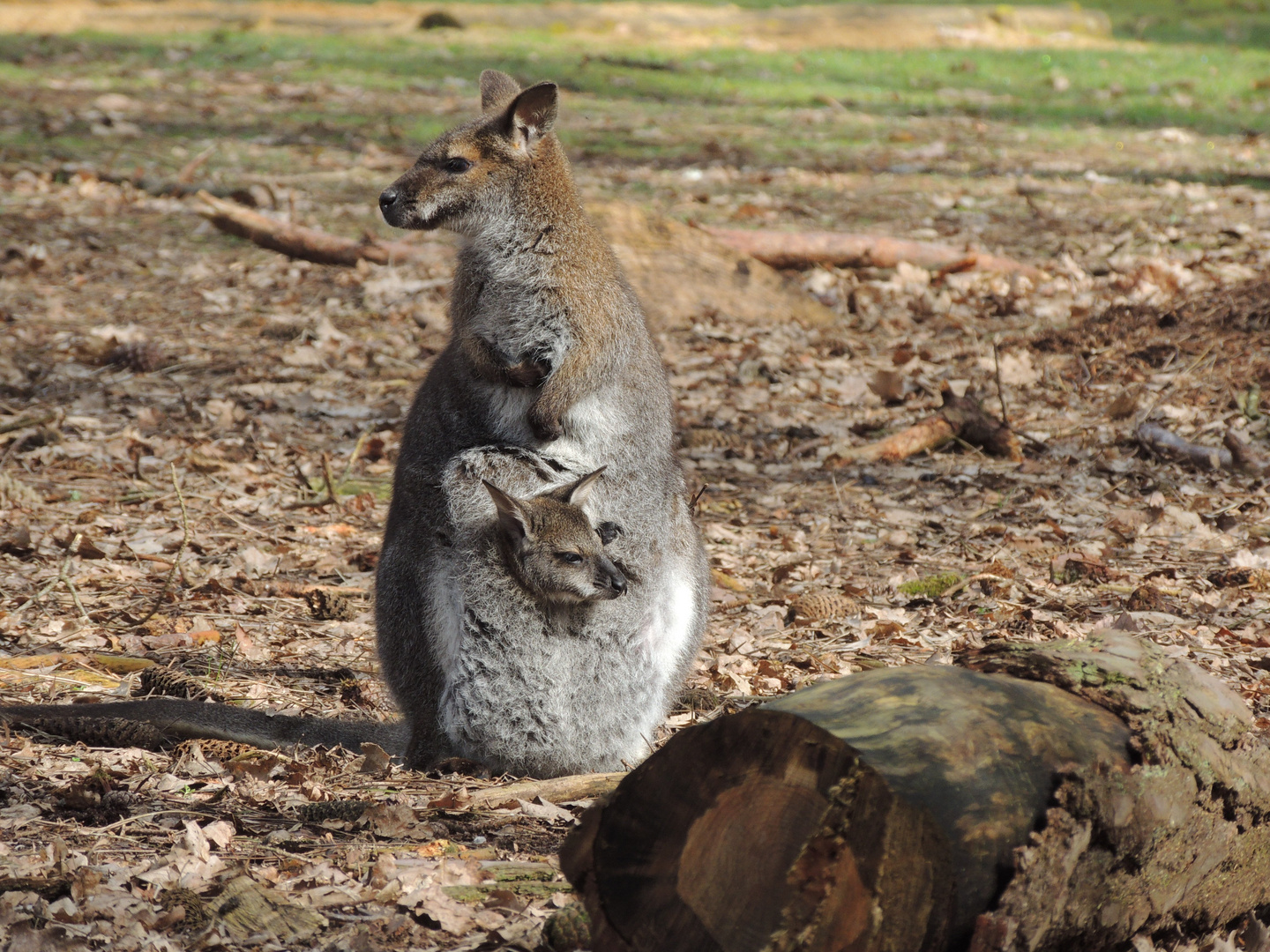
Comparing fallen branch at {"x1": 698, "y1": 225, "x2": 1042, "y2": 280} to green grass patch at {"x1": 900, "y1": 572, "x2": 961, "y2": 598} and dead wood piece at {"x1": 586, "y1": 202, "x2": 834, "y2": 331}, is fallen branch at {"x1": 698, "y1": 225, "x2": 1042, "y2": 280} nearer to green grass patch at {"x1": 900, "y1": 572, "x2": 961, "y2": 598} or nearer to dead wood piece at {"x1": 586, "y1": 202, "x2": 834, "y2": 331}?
dead wood piece at {"x1": 586, "y1": 202, "x2": 834, "y2": 331}

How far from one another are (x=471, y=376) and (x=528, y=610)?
72 cm

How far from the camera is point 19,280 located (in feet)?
28.1

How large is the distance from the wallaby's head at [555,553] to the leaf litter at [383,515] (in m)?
0.59

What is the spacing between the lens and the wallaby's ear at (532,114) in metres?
3.63

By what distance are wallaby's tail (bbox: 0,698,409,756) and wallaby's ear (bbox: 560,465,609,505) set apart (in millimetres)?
925

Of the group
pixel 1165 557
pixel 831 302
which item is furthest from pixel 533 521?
pixel 831 302

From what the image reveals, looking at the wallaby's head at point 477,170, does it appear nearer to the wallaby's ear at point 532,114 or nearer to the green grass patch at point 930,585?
the wallaby's ear at point 532,114

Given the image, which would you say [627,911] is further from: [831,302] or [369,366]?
[831,302]

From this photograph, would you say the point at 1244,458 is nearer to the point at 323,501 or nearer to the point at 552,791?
the point at 552,791

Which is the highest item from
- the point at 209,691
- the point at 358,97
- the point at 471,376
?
the point at 358,97

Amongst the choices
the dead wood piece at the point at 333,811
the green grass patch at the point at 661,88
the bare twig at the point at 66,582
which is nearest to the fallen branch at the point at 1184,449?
the dead wood piece at the point at 333,811

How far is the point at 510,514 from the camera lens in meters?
3.28

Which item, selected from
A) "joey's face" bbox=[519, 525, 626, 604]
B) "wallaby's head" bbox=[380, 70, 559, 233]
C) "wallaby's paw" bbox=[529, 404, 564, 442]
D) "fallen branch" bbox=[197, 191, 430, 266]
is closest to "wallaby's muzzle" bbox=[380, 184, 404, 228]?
"wallaby's head" bbox=[380, 70, 559, 233]

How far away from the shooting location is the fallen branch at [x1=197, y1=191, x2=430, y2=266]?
8977 mm
